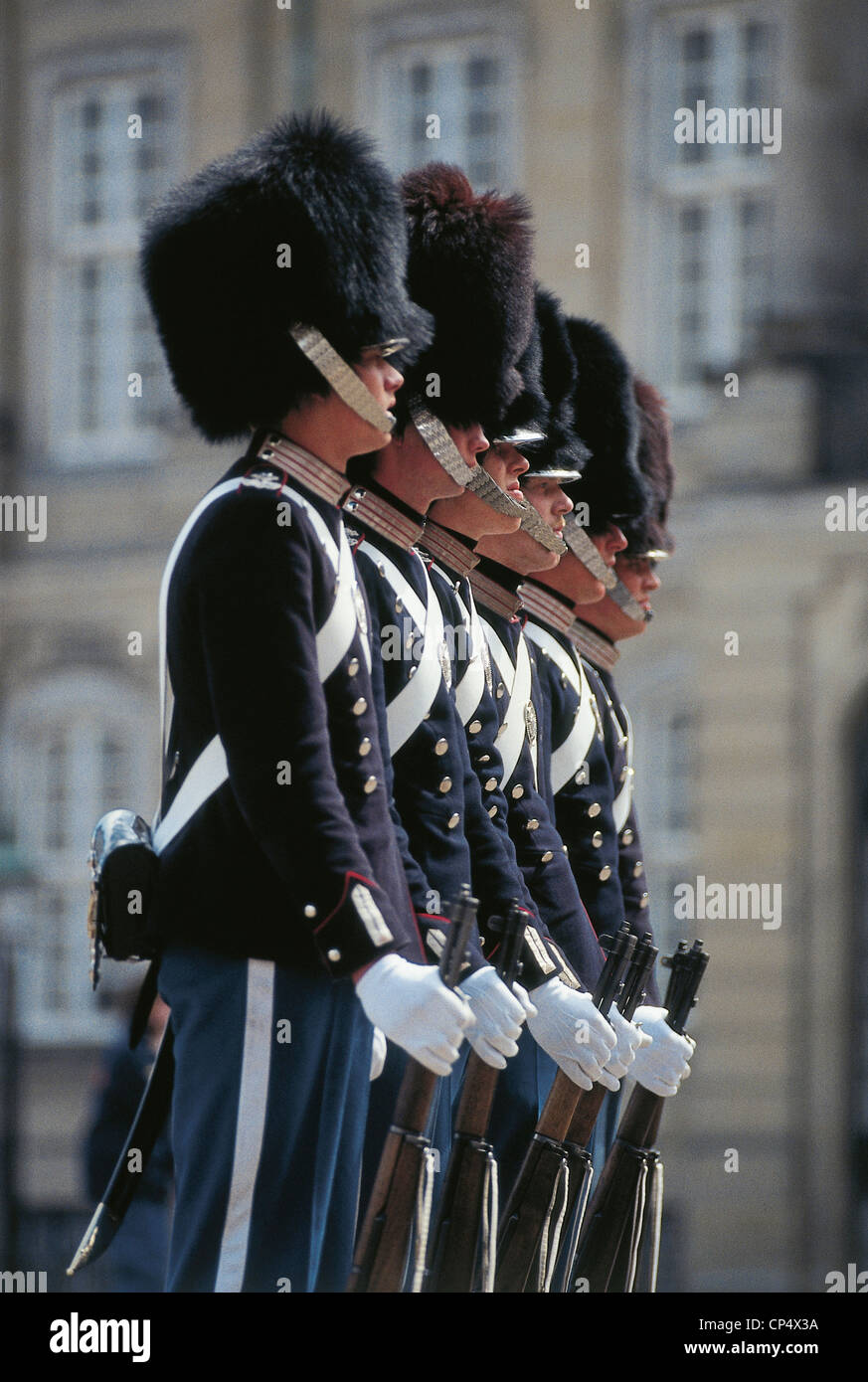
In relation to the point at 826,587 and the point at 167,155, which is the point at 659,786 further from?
the point at 167,155

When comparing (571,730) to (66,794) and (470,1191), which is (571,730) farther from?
(66,794)

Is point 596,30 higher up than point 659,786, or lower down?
higher up

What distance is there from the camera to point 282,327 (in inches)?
162

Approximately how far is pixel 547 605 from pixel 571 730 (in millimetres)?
361

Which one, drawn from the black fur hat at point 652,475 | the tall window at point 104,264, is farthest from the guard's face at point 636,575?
the tall window at point 104,264

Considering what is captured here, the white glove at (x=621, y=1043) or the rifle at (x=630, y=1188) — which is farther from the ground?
the white glove at (x=621, y=1043)

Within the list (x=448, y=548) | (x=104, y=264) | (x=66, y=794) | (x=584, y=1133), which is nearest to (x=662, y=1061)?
(x=584, y=1133)

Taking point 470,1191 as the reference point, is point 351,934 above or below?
above

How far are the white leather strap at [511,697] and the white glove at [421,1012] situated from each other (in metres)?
1.28

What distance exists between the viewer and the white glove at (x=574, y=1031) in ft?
15.1

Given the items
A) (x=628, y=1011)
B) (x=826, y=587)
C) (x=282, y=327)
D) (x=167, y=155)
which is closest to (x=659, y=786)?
(x=826, y=587)

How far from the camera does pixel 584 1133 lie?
473cm

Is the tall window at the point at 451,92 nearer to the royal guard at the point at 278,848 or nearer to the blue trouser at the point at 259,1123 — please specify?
the royal guard at the point at 278,848
